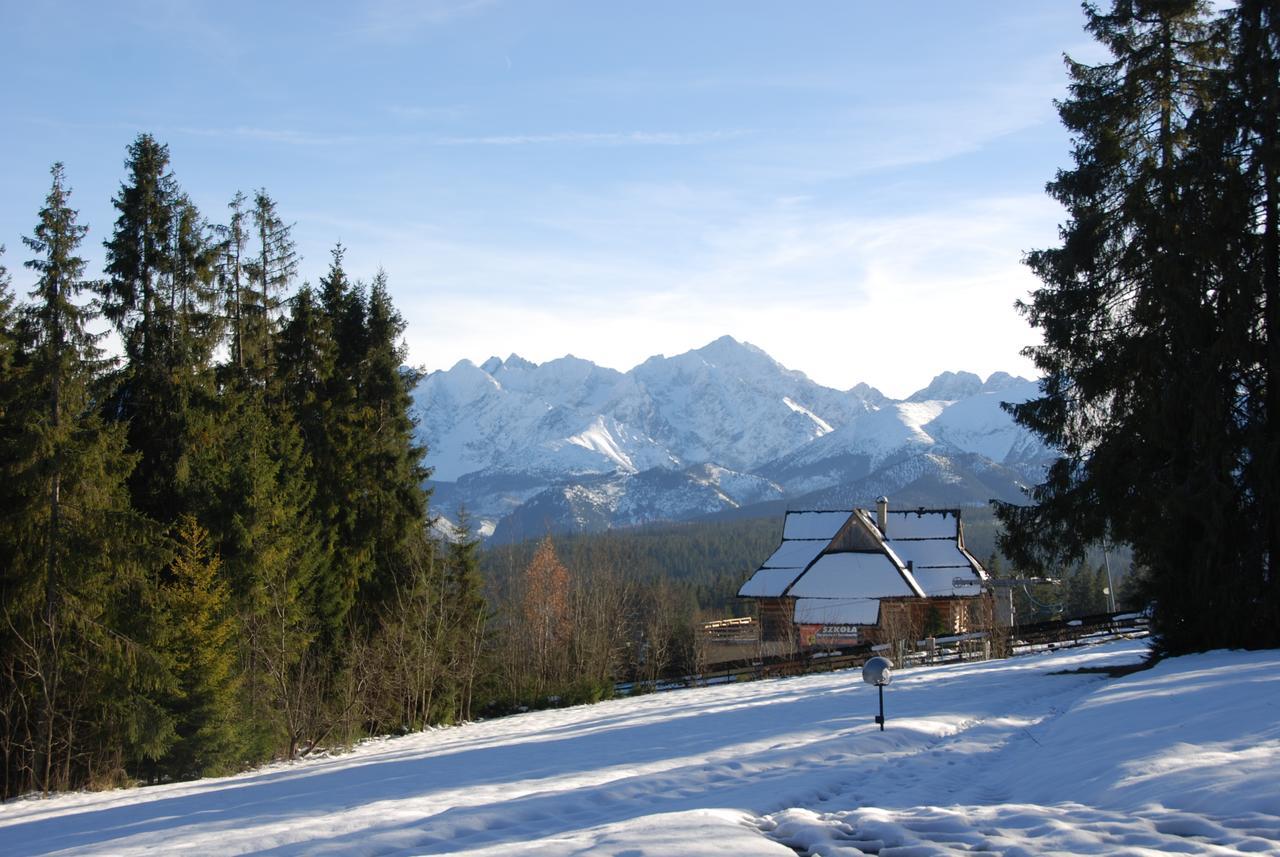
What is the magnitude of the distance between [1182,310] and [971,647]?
66.6 ft

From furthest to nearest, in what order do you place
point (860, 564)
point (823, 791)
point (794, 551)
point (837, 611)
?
point (794, 551) < point (860, 564) < point (837, 611) < point (823, 791)

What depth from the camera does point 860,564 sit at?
5456 centimetres

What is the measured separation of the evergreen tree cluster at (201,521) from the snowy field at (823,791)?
625 cm

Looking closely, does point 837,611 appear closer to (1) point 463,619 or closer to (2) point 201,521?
(1) point 463,619

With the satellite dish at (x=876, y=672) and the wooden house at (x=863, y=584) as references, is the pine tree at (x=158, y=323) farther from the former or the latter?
the wooden house at (x=863, y=584)

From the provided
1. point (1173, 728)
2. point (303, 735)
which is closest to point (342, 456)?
point (303, 735)

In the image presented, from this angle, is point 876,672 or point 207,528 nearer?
point 876,672

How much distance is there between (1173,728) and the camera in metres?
10.2

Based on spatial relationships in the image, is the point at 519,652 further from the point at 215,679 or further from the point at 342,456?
the point at 215,679

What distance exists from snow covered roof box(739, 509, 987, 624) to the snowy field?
35.0m

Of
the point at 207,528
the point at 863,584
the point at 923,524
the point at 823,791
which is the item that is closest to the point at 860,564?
Result: the point at 863,584

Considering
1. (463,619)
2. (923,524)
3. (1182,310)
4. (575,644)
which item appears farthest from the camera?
(923,524)

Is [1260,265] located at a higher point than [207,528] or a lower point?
higher

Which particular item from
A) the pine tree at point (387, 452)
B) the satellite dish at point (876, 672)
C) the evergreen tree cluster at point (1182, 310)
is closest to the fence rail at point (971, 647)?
the pine tree at point (387, 452)
